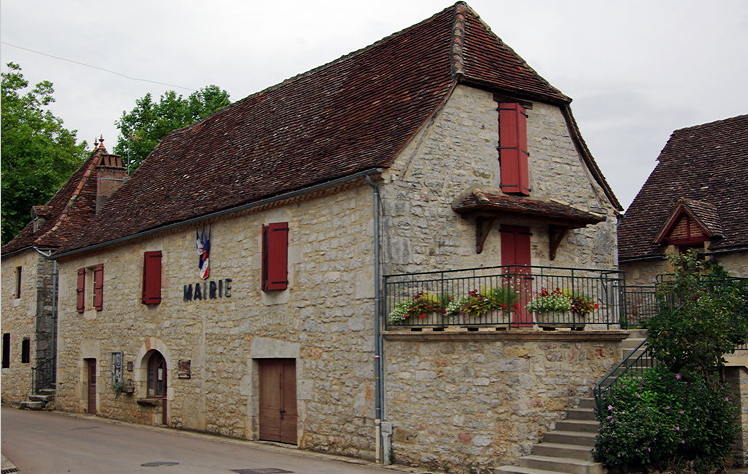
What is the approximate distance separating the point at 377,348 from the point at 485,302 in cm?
206

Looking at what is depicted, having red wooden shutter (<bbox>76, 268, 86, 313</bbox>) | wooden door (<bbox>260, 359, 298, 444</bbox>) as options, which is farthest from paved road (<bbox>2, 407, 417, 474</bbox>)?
red wooden shutter (<bbox>76, 268, 86, 313</bbox>)

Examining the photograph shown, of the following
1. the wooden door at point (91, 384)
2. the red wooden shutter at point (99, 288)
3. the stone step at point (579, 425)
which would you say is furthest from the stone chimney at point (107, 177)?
the stone step at point (579, 425)

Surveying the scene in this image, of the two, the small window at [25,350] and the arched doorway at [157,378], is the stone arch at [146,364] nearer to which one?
the arched doorway at [157,378]

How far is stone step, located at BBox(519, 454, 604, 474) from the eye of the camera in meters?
11.5

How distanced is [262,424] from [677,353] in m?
8.00

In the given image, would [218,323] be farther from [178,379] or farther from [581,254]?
[581,254]

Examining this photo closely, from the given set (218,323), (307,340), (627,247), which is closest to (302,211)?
(307,340)

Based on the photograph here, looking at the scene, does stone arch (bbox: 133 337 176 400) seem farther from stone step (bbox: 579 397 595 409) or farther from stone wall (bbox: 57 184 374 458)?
stone step (bbox: 579 397 595 409)

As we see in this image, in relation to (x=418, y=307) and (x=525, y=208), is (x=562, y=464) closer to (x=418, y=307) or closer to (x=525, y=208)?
(x=418, y=307)

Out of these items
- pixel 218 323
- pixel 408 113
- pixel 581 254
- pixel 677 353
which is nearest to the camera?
pixel 677 353

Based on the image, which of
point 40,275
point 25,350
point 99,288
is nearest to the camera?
point 99,288

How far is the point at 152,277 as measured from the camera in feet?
68.6

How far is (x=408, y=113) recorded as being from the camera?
1516 centimetres

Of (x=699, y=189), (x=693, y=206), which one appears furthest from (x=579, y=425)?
(x=699, y=189)
